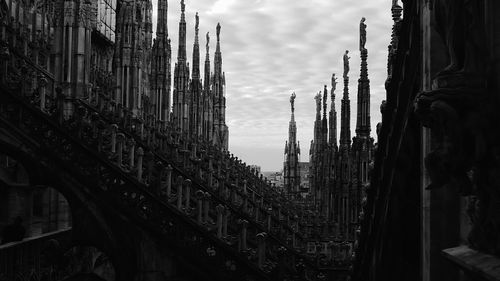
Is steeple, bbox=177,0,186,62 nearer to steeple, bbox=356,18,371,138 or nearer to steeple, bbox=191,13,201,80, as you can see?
steeple, bbox=191,13,201,80

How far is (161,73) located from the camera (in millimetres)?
32094

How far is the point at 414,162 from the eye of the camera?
17.2ft

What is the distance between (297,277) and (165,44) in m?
25.9

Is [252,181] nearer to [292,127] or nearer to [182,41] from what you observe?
[182,41]

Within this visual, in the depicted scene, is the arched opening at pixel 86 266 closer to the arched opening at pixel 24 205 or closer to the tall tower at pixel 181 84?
the arched opening at pixel 24 205

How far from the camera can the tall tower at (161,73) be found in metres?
32.1

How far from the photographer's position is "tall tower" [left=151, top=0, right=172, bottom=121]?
3206 centimetres

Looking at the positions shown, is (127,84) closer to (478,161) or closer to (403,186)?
(403,186)

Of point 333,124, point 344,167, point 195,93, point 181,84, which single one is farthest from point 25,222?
point 195,93

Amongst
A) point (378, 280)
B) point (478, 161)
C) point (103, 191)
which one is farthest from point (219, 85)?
point (478, 161)

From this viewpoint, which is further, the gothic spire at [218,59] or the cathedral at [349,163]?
the gothic spire at [218,59]

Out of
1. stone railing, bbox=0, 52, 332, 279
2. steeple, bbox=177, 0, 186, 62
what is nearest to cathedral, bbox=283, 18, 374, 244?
stone railing, bbox=0, 52, 332, 279

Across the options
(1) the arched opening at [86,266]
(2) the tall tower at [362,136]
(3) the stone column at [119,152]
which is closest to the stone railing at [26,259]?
(1) the arched opening at [86,266]

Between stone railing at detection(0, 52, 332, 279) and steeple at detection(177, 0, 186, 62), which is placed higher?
steeple at detection(177, 0, 186, 62)
